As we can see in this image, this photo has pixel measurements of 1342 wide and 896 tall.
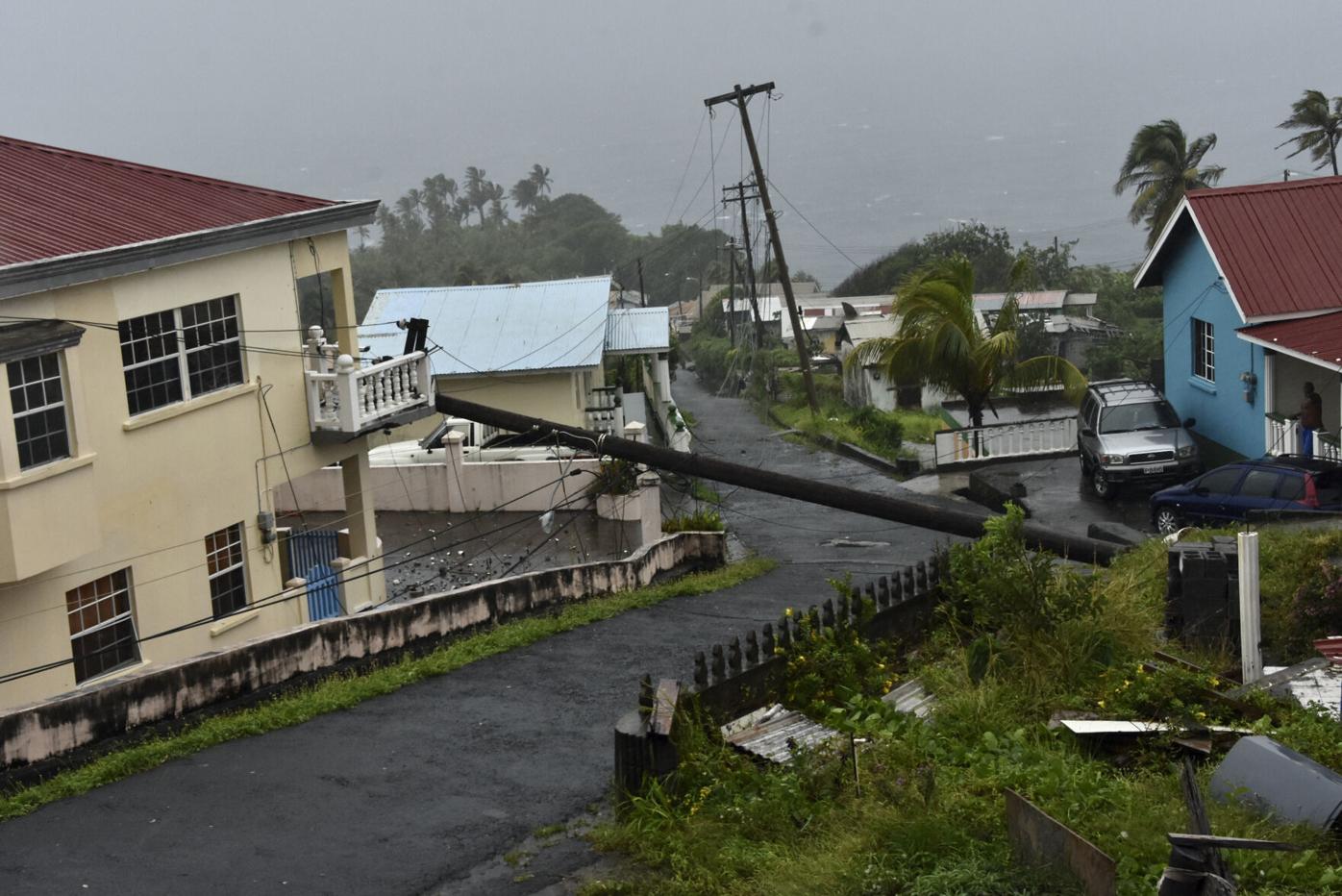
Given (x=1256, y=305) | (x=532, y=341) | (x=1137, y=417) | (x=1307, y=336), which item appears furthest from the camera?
(x=532, y=341)

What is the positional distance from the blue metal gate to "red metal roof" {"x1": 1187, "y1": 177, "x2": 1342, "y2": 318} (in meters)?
16.2

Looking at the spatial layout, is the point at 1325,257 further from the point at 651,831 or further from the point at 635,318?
the point at 651,831

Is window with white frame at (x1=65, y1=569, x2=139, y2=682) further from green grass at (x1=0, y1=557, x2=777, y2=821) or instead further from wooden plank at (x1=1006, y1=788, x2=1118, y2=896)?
wooden plank at (x1=1006, y1=788, x2=1118, y2=896)

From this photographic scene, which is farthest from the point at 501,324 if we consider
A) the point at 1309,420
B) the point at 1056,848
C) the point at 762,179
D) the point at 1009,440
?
the point at 1056,848

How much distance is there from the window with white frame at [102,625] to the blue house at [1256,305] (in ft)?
59.1

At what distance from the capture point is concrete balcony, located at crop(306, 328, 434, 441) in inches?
858

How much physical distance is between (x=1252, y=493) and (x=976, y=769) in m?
13.7

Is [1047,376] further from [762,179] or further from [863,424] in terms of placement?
[762,179]

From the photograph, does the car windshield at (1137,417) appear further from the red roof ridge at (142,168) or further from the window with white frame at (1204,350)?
the red roof ridge at (142,168)

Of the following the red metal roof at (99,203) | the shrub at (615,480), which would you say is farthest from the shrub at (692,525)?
the red metal roof at (99,203)

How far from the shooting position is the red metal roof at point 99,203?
17.9 m

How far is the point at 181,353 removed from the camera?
1955 cm

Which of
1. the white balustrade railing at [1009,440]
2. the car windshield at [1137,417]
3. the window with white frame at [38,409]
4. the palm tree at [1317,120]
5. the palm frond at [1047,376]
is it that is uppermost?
the palm tree at [1317,120]

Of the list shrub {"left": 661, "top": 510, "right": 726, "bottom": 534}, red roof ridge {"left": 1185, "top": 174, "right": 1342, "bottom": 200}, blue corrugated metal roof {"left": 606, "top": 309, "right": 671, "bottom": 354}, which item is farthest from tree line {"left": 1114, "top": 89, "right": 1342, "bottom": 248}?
shrub {"left": 661, "top": 510, "right": 726, "bottom": 534}
